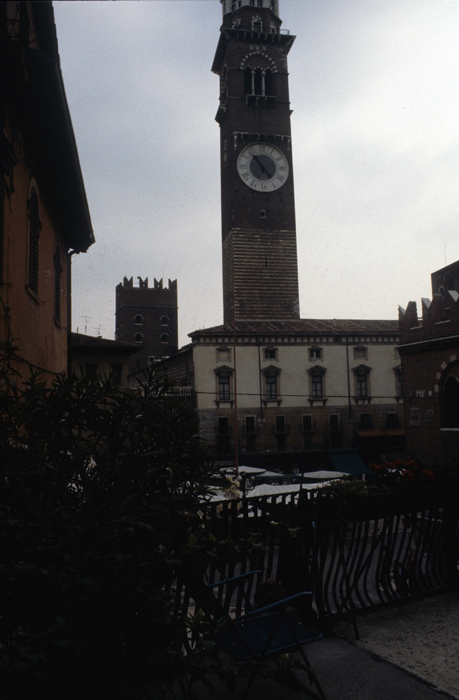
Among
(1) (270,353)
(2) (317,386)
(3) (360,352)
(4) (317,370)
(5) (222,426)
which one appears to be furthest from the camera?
(3) (360,352)

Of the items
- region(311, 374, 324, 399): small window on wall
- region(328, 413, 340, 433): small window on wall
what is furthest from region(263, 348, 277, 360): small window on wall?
region(328, 413, 340, 433): small window on wall

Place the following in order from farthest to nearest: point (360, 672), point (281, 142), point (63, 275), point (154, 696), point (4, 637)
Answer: point (281, 142) → point (63, 275) → point (360, 672) → point (4, 637) → point (154, 696)

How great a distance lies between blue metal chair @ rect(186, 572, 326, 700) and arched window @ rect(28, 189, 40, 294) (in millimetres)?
6533

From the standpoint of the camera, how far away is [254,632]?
13.7ft

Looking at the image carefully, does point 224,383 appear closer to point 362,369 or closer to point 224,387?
point 224,387

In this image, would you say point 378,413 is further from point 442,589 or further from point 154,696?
point 154,696

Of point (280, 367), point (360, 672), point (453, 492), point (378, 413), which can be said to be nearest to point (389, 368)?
point (378, 413)

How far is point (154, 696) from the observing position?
270 cm

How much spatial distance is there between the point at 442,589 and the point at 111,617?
4704mm

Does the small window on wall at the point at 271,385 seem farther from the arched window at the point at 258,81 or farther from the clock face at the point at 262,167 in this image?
the arched window at the point at 258,81

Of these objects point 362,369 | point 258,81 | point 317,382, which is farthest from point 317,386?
point 258,81

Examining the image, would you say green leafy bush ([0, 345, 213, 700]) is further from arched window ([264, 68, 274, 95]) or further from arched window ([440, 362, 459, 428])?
arched window ([264, 68, 274, 95])

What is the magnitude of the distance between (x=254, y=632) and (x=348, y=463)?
1397 inches

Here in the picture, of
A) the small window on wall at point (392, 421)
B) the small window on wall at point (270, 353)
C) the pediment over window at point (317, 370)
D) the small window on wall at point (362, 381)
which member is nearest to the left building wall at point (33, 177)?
the small window on wall at point (270, 353)
